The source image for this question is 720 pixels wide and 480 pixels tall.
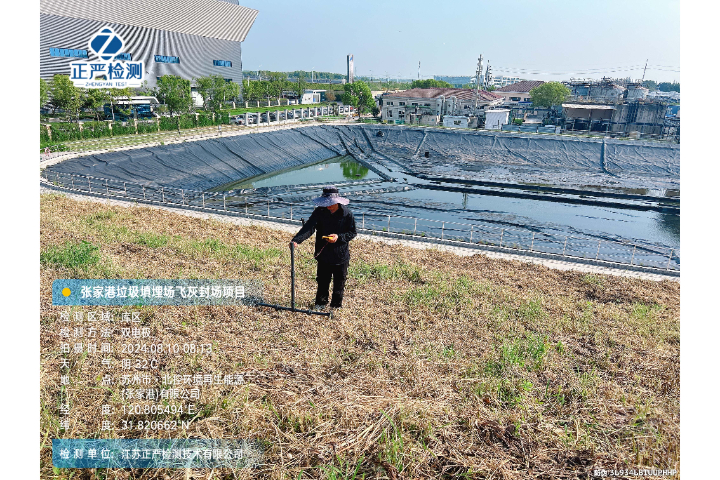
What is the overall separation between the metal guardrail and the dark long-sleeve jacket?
8226mm

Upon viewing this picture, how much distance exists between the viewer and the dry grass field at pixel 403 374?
3.18 meters

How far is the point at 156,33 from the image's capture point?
58250mm

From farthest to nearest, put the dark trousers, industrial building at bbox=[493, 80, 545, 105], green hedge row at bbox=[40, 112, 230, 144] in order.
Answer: industrial building at bbox=[493, 80, 545, 105] → green hedge row at bbox=[40, 112, 230, 144] → the dark trousers

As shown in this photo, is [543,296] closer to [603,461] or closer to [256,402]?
[603,461]

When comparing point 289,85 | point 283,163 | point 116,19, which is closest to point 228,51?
point 289,85

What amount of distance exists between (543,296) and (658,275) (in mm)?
6497

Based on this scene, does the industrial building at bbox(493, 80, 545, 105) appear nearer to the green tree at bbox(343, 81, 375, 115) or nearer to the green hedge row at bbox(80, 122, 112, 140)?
the green tree at bbox(343, 81, 375, 115)

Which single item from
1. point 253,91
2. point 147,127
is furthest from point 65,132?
point 253,91

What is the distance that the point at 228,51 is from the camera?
69.3 metres

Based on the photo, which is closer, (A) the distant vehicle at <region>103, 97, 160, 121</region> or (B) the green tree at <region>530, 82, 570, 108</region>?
(A) the distant vehicle at <region>103, 97, 160, 121</region>

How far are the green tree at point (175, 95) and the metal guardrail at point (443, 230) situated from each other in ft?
59.8

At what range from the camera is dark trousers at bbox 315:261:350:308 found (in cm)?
576

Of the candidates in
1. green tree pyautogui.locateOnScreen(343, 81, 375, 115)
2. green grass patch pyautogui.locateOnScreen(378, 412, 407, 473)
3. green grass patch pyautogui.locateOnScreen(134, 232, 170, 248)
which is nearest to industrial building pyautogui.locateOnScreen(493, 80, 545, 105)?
green tree pyautogui.locateOnScreen(343, 81, 375, 115)

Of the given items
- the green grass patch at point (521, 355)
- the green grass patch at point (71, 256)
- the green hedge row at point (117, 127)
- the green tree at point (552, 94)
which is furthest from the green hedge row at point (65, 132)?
the green tree at point (552, 94)
